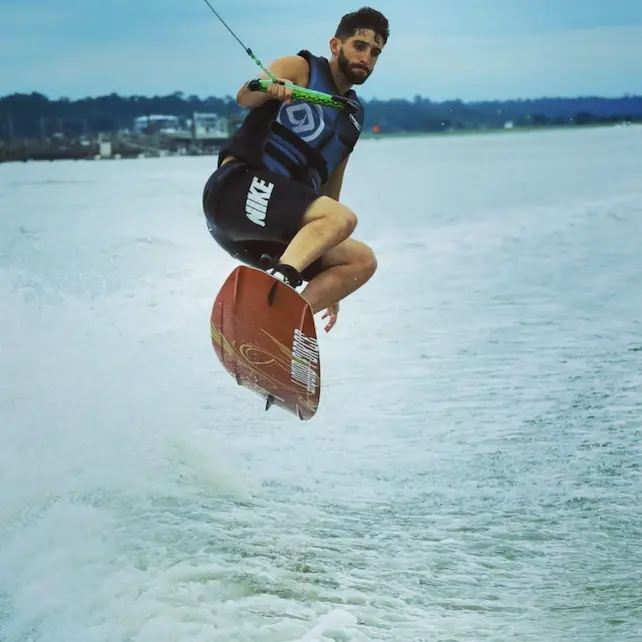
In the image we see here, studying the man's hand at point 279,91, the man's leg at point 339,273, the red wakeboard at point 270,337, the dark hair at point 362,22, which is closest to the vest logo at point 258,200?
the red wakeboard at point 270,337

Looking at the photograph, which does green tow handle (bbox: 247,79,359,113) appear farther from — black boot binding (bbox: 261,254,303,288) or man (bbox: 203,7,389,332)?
black boot binding (bbox: 261,254,303,288)

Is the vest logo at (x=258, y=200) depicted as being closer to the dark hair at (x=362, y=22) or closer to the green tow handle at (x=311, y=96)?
the green tow handle at (x=311, y=96)

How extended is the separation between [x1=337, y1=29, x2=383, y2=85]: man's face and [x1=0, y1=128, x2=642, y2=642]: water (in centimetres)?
237

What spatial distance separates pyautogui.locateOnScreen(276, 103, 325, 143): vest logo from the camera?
5.38m

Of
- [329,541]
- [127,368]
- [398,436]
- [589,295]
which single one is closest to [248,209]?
[329,541]

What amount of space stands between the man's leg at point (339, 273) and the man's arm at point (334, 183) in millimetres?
350

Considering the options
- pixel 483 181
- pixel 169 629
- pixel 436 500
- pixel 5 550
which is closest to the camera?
pixel 169 629

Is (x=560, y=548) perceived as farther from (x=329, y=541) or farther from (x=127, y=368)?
(x=127, y=368)

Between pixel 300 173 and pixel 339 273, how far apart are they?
519 millimetres

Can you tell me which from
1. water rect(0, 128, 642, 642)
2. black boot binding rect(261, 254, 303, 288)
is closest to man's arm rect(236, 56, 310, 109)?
black boot binding rect(261, 254, 303, 288)

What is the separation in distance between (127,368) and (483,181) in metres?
30.1

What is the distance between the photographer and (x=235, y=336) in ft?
18.1

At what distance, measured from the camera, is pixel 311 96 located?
5.04 metres

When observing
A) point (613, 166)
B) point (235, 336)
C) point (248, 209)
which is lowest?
point (613, 166)
